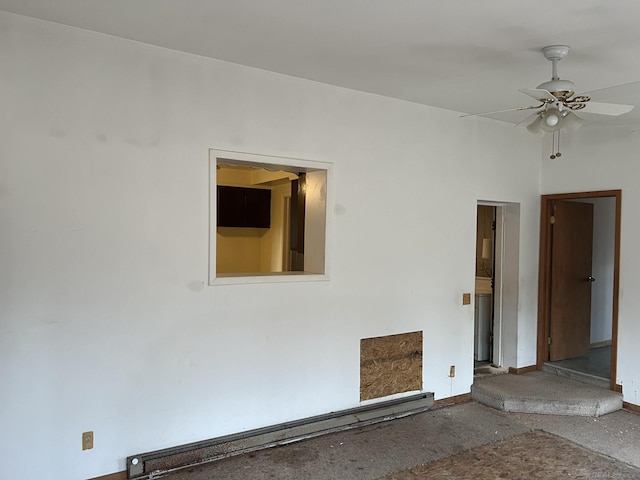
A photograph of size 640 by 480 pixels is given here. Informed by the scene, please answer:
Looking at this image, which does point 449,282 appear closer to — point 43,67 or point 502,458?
point 502,458

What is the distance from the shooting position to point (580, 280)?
5.68 m

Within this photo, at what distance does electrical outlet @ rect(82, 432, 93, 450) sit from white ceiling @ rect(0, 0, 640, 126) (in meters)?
2.47

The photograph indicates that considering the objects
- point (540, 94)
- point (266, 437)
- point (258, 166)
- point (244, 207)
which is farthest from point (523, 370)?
point (244, 207)

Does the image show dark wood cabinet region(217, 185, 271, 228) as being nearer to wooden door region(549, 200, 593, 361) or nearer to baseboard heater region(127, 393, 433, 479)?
baseboard heater region(127, 393, 433, 479)

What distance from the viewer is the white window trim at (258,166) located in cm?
337

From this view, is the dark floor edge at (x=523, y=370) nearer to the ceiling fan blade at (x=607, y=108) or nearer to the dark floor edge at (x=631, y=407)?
the dark floor edge at (x=631, y=407)

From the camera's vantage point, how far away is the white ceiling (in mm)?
2502

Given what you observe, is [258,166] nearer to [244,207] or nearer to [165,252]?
[165,252]

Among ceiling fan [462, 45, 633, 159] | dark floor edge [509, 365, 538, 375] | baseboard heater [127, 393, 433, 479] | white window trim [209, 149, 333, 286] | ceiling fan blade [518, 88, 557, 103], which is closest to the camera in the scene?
ceiling fan blade [518, 88, 557, 103]

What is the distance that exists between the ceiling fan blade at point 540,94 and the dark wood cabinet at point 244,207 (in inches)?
169

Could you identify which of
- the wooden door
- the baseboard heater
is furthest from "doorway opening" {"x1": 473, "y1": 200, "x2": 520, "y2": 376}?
the baseboard heater

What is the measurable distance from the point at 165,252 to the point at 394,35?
1.99 meters

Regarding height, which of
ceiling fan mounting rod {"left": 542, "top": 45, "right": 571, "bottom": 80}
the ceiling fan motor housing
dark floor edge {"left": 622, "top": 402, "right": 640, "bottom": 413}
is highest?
ceiling fan mounting rod {"left": 542, "top": 45, "right": 571, "bottom": 80}

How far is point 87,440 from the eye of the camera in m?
2.96
